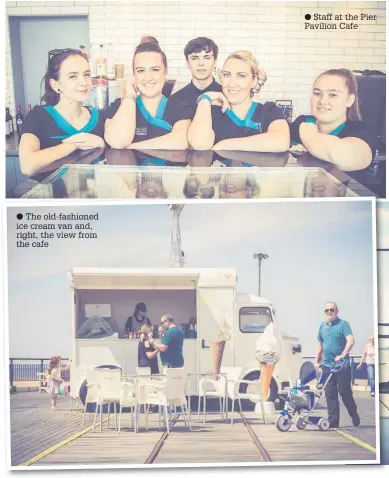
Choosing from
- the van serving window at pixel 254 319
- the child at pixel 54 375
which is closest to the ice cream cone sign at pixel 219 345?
the van serving window at pixel 254 319

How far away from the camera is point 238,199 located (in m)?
5.62

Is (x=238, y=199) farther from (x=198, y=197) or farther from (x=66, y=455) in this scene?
(x=66, y=455)

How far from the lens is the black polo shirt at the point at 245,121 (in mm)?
5680

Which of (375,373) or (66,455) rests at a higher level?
(375,373)

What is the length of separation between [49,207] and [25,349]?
1.05 m

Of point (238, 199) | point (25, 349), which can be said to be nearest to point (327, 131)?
point (238, 199)

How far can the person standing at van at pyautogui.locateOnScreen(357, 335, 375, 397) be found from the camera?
565 centimetres

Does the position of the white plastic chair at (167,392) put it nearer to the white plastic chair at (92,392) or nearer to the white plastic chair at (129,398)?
the white plastic chair at (129,398)

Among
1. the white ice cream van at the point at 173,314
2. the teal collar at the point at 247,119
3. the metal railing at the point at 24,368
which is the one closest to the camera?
the metal railing at the point at 24,368

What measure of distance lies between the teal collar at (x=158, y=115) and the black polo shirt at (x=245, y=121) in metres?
0.36

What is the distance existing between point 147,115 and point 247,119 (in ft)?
2.46

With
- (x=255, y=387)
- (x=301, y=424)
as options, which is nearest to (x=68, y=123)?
(x=255, y=387)

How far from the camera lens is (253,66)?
5656 mm

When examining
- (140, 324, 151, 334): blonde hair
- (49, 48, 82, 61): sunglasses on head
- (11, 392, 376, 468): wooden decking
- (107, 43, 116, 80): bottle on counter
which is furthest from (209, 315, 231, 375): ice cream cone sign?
(49, 48, 82, 61): sunglasses on head
